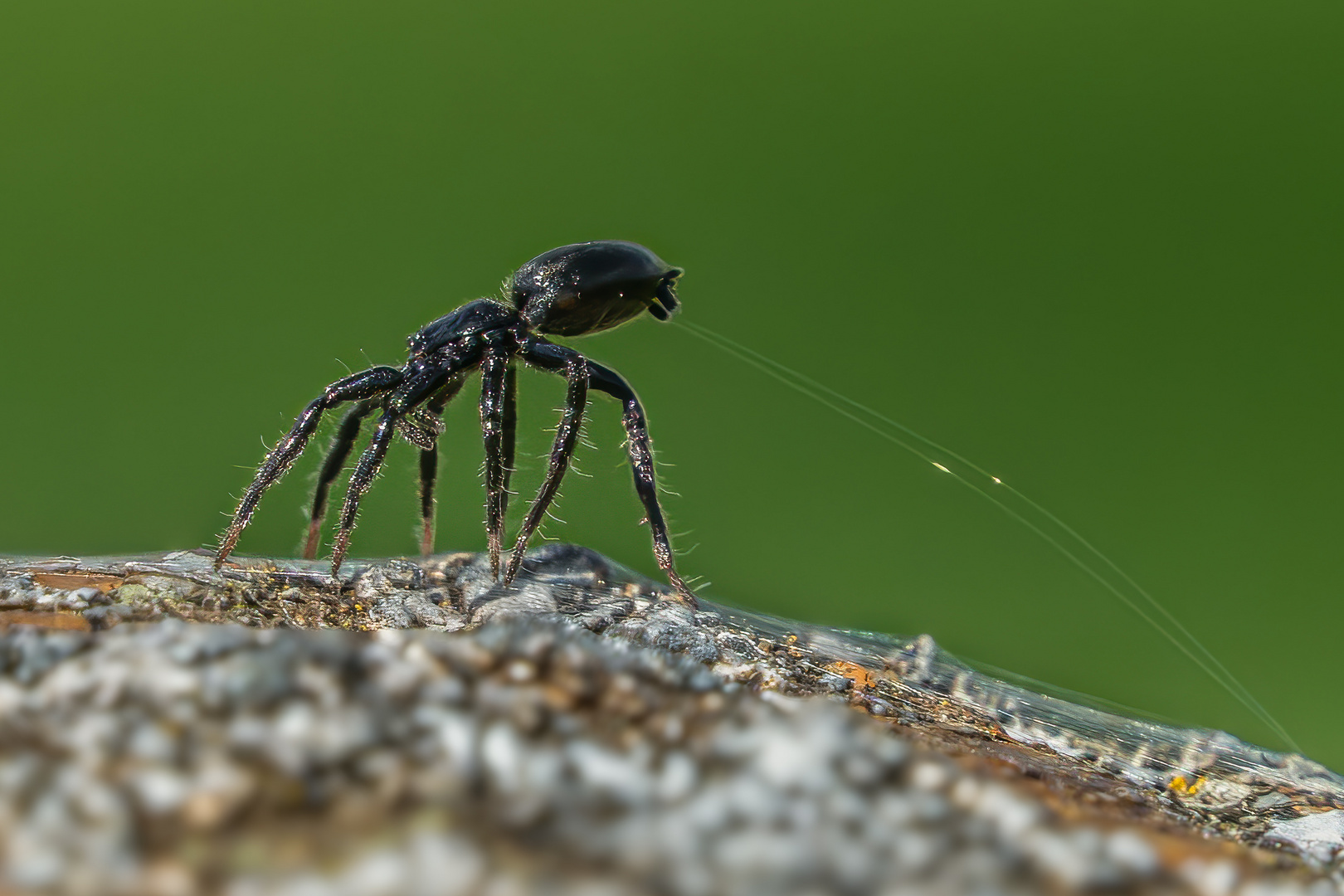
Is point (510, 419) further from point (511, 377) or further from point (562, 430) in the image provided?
point (562, 430)

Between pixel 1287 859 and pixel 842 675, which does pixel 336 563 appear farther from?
pixel 1287 859

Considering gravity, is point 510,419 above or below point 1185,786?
above

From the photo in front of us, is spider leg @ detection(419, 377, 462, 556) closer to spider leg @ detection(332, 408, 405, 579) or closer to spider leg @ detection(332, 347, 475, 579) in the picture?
spider leg @ detection(332, 347, 475, 579)

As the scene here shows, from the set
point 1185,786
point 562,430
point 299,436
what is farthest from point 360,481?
point 1185,786

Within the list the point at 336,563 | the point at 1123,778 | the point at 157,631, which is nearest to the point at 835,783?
the point at 157,631

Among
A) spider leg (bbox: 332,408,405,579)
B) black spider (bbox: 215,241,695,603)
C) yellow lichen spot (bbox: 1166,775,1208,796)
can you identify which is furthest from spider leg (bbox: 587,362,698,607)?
yellow lichen spot (bbox: 1166,775,1208,796)

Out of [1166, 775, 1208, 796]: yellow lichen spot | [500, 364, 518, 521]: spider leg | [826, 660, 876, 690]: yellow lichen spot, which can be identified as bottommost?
[1166, 775, 1208, 796]: yellow lichen spot
